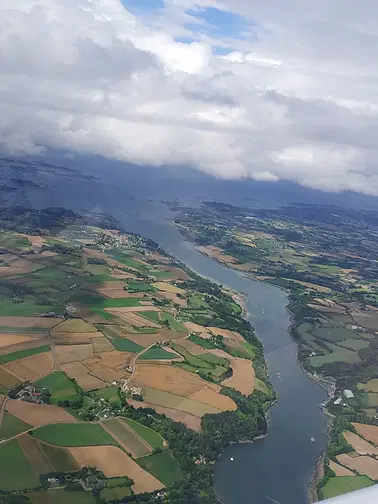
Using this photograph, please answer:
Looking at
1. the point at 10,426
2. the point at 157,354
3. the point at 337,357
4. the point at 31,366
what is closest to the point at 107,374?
the point at 31,366

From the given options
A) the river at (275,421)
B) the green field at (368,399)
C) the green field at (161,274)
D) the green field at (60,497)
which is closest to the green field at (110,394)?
the river at (275,421)

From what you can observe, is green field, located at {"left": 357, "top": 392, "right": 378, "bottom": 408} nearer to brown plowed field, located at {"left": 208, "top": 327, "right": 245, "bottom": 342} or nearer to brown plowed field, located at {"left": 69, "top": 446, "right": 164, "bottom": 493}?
brown plowed field, located at {"left": 208, "top": 327, "right": 245, "bottom": 342}

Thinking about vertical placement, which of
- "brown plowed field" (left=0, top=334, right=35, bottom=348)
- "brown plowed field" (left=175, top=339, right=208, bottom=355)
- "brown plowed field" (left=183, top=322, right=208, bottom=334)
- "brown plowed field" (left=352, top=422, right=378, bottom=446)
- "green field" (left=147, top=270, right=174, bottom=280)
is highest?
"green field" (left=147, top=270, right=174, bottom=280)

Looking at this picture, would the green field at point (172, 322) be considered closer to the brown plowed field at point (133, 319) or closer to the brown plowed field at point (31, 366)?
the brown plowed field at point (133, 319)

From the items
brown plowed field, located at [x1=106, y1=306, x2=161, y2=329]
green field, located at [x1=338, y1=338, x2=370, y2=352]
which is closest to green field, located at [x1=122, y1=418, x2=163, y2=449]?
brown plowed field, located at [x1=106, y1=306, x2=161, y2=329]

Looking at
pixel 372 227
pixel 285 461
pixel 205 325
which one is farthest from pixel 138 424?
pixel 372 227

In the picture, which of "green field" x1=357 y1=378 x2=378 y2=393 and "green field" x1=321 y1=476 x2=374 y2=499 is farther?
"green field" x1=357 y1=378 x2=378 y2=393

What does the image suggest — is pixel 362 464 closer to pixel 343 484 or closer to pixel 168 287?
pixel 343 484

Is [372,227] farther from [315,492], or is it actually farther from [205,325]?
[315,492]
